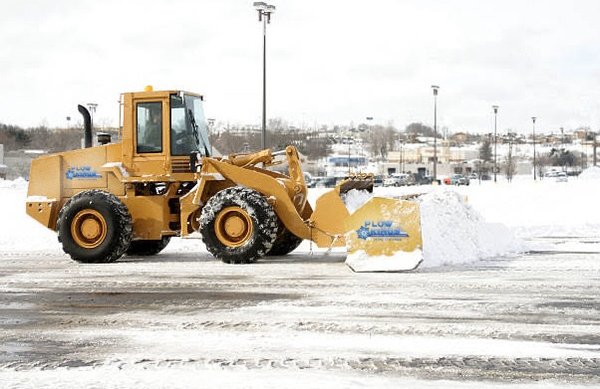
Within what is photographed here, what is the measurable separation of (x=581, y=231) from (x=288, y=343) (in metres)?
13.7

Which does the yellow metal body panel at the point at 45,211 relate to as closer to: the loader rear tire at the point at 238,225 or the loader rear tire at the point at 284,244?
the loader rear tire at the point at 238,225

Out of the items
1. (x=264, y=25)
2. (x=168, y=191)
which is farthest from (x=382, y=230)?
(x=264, y=25)

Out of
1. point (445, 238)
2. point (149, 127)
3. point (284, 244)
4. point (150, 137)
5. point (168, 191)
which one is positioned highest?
point (149, 127)

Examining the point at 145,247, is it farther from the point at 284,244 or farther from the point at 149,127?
the point at 284,244

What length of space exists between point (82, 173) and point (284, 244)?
3.91 metres

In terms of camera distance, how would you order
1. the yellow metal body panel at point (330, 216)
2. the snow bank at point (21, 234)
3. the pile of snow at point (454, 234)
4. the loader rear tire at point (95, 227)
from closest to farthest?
1. the pile of snow at point (454, 234)
2. the yellow metal body panel at point (330, 216)
3. the loader rear tire at point (95, 227)
4. the snow bank at point (21, 234)

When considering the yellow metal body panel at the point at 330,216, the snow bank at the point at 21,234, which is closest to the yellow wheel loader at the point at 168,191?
the yellow metal body panel at the point at 330,216

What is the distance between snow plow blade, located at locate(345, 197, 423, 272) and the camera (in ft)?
38.1

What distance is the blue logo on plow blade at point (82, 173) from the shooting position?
14.2 meters

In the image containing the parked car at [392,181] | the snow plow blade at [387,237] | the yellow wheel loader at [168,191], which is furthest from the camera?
the parked car at [392,181]

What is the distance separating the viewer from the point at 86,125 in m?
14.5

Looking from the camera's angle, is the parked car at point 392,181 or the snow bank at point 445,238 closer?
the snow bank at point 445,238

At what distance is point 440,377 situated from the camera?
585cm

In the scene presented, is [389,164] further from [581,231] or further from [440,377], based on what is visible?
[440,377]
